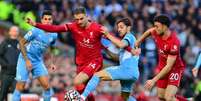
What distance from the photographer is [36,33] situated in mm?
20391

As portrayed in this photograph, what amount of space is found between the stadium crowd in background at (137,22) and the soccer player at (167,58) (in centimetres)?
793

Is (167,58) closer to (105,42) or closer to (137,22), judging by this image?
(105,42)

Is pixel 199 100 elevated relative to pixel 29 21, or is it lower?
lower

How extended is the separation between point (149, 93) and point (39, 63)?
7330mm

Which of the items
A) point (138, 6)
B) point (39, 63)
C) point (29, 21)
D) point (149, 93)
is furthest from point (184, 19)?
point (29, 21)

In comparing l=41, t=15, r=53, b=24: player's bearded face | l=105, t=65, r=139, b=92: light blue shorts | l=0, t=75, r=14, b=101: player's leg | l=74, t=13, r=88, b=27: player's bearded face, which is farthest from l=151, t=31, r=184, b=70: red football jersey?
l=0, t=75, r=14, b=101: player's leg

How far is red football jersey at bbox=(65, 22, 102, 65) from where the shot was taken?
1916 cm

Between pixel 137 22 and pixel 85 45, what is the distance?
10.7 metres

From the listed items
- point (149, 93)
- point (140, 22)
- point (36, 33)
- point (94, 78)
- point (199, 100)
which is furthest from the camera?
Result: point (140, 22)

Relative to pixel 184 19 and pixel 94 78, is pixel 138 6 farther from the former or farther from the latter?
pixel 94 78

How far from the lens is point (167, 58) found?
18953mm

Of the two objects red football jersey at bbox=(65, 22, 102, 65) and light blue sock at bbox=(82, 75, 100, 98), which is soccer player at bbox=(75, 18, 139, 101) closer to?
light blue sock at bbox=(82, 75, 100, 98)

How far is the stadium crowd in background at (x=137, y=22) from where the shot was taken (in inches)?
1106

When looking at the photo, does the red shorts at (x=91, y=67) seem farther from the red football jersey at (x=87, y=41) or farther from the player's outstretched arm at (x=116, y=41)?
the player's outstretched arm at (x=116, y=41)
